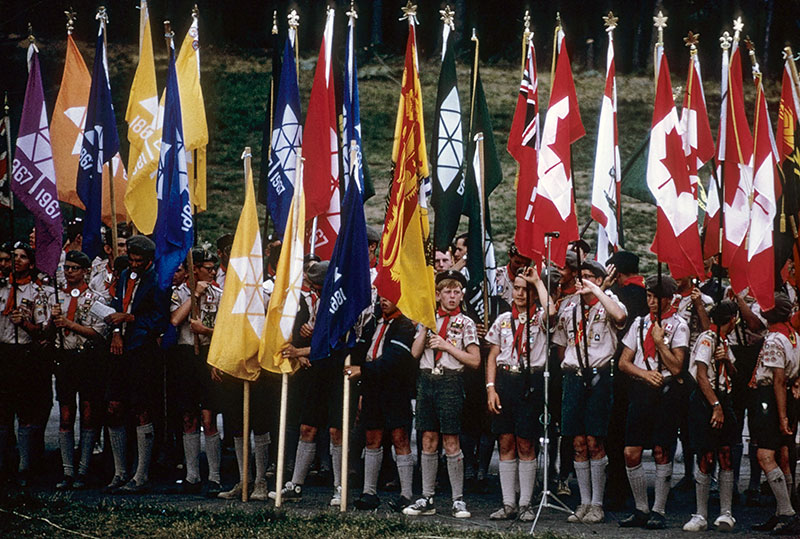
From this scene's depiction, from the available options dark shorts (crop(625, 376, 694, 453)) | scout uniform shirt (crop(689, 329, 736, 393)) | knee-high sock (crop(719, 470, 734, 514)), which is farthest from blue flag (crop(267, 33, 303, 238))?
knee-high sock (crop(719, 470, 734, 514))

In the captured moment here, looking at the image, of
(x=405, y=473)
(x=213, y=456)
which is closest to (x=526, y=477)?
(x=405, y=473)

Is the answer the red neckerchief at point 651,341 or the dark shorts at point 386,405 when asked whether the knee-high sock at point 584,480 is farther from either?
the dark shorts at point 386,405

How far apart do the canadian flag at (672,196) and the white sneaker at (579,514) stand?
7.66 feet

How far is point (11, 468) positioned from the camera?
39.9ft

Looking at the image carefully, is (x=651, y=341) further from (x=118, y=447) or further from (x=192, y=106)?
(x=192, y=106)

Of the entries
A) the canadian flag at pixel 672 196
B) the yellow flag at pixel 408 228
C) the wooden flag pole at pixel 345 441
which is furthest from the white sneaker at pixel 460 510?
the canadian flag at pixel 672 196

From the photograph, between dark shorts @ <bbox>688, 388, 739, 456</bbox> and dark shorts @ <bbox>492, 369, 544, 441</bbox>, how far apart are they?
1.39 m

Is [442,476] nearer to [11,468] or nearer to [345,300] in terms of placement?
[345,300]

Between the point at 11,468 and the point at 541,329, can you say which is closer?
the point at 541,329

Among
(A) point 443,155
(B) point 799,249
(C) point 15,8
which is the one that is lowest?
(B) point 799,249

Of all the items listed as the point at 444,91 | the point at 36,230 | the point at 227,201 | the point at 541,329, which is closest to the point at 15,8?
the point at 227,201

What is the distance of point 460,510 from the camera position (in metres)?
10.4

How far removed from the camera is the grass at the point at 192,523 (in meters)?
9.23

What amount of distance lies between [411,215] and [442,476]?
→ 3.42 metres
